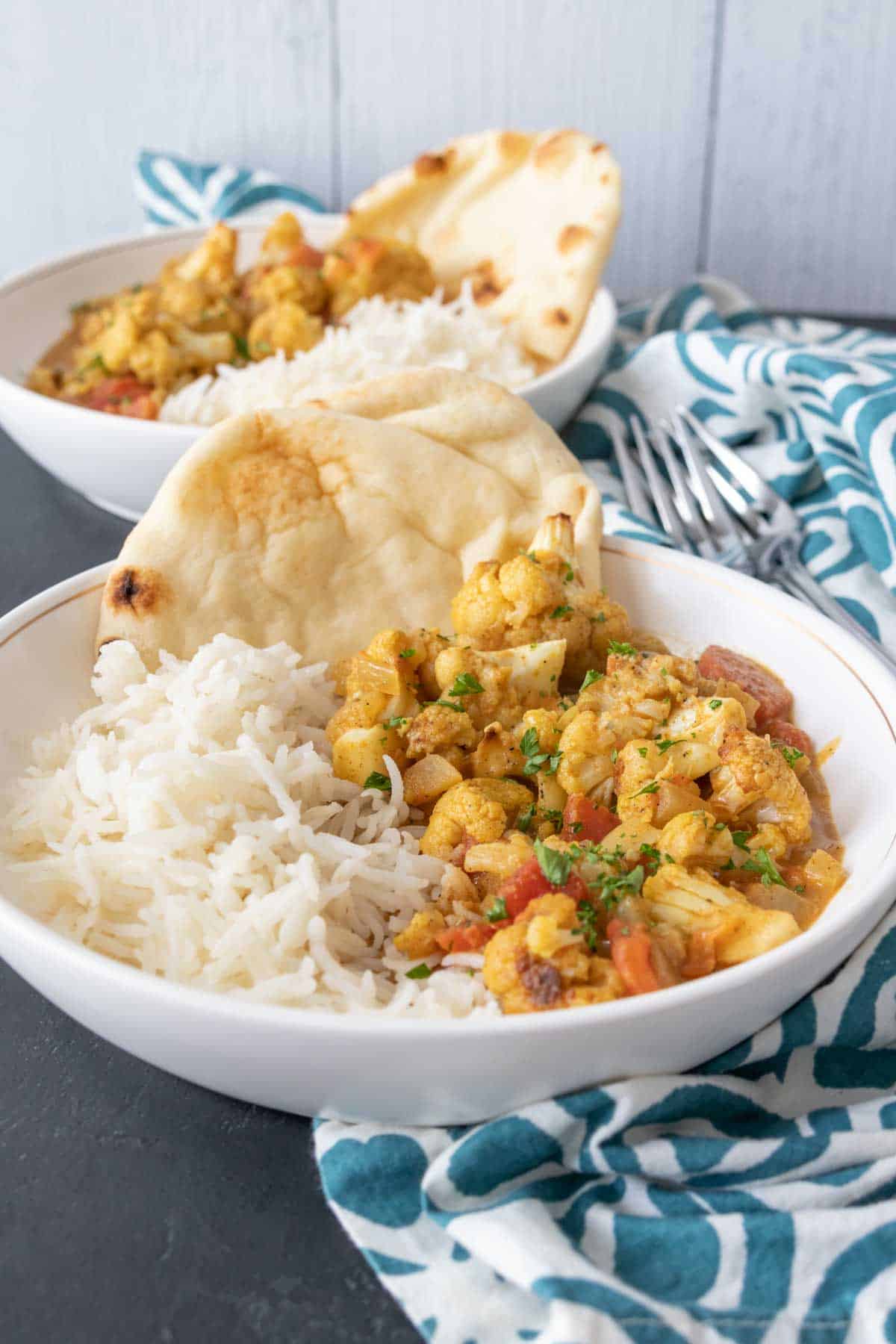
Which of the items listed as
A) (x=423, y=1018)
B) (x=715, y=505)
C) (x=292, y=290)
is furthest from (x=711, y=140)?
(x=423, y=1018)

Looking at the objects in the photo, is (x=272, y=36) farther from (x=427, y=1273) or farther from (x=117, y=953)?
(x=427, y=1273)

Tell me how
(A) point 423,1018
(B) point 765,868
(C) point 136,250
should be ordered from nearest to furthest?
(A) point 423,1018, (B) point 765,868, (C) point 136,250

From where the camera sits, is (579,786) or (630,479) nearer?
(579,786)

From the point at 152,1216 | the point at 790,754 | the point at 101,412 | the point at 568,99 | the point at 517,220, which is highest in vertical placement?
the point at 568,99

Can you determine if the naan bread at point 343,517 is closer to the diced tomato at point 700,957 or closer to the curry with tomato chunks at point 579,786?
the curry with tomato chunks at point 579,786

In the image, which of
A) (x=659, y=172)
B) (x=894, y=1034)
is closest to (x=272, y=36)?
(x=659, y=172)

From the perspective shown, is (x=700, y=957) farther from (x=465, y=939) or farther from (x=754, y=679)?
(x=754, y=679)

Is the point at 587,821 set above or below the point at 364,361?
below

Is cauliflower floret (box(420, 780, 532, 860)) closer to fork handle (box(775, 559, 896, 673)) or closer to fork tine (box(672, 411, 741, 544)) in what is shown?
fork handle (box(775, 559, 896, 673))

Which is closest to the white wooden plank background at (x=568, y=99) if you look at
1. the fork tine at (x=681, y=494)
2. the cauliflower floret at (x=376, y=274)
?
the cauliflower floret at (x=376, y=274)
